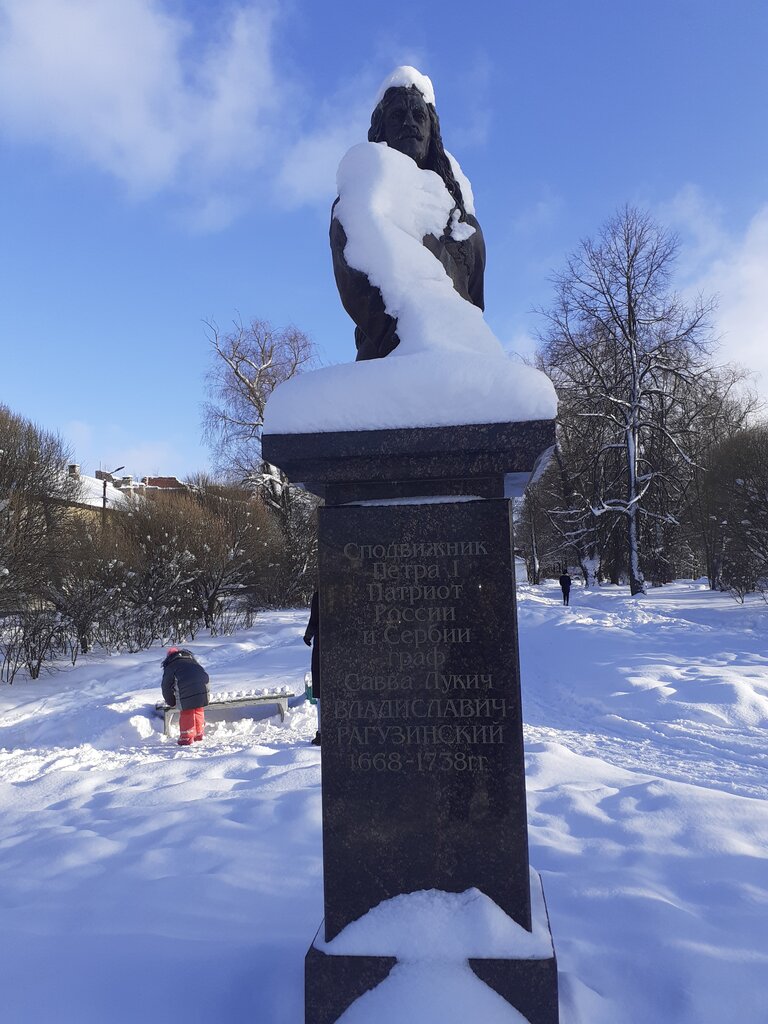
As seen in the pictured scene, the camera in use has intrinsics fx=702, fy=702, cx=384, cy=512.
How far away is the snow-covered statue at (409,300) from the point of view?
2520 millimetres

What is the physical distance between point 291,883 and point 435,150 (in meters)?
3.57

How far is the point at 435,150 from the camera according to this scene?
3.50 meters

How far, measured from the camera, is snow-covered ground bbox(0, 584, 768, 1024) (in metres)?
2.40

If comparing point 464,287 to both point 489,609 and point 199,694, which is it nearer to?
point 489,609

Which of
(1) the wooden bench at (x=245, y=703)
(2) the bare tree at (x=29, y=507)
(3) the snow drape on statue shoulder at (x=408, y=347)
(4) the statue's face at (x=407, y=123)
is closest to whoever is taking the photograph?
(3) the snow drape on statue shoulder at (x=408, y=347)

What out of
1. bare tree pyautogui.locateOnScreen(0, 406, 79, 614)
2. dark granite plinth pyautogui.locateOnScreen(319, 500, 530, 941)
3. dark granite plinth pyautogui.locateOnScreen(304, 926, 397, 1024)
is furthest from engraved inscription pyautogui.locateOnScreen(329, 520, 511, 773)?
bare tree pyautogui.locateOnScreen(0, 406, 79, 614)

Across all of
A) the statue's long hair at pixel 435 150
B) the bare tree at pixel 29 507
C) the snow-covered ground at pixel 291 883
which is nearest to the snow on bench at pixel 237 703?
the snow-covered ground at pixel 291 883

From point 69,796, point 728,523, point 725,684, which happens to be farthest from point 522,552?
point 69,796

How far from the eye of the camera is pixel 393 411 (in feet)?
8.35

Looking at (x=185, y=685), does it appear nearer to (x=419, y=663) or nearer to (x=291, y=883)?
(x=291, y=883)

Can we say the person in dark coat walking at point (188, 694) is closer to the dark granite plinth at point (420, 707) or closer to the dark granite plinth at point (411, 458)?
the dark granite plinth at point (420, 707)

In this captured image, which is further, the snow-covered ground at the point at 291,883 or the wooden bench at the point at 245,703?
the wooden bench at the point at 245,703

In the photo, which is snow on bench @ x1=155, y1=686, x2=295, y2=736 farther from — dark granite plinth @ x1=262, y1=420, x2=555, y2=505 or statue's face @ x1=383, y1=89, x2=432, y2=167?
statue's face @ x1=383, y1=89, x2=432, y2=167

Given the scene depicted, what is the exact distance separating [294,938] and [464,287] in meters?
2.96
